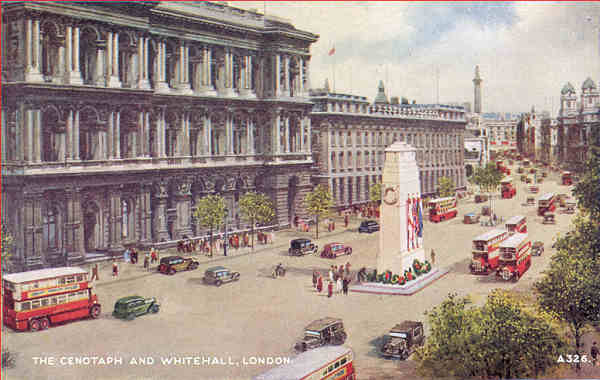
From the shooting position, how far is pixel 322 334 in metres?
22.1

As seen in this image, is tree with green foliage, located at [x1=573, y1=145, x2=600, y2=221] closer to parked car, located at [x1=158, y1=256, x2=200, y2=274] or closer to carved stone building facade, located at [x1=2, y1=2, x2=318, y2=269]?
carved stone building facade, located at [x1=2, y1=2, x2=318, y2=269]

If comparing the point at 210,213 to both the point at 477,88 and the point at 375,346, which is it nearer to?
the point at 375,346

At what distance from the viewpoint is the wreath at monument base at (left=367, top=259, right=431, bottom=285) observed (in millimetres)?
29672

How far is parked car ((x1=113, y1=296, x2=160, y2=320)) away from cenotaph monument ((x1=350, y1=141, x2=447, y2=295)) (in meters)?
10.1

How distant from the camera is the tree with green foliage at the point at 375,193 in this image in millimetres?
36369

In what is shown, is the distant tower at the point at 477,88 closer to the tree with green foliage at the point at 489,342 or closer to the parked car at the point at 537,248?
the parked car at the point at 537,248

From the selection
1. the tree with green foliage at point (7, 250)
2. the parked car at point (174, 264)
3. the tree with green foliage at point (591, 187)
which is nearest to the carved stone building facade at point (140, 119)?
the tree with green foliage at point (7, 250)

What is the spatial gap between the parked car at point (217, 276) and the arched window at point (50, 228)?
6656 millimetres

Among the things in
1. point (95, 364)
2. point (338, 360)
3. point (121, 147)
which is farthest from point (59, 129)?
point (338, 360)

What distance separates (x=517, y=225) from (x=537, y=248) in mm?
1828

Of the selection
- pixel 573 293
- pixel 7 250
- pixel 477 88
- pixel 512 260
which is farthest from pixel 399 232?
pixel 7 250

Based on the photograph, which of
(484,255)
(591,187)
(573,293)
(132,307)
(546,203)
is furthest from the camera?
(546,203)

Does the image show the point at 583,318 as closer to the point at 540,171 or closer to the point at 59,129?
the point at 540,171

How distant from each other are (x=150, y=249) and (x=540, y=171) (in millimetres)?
22413
